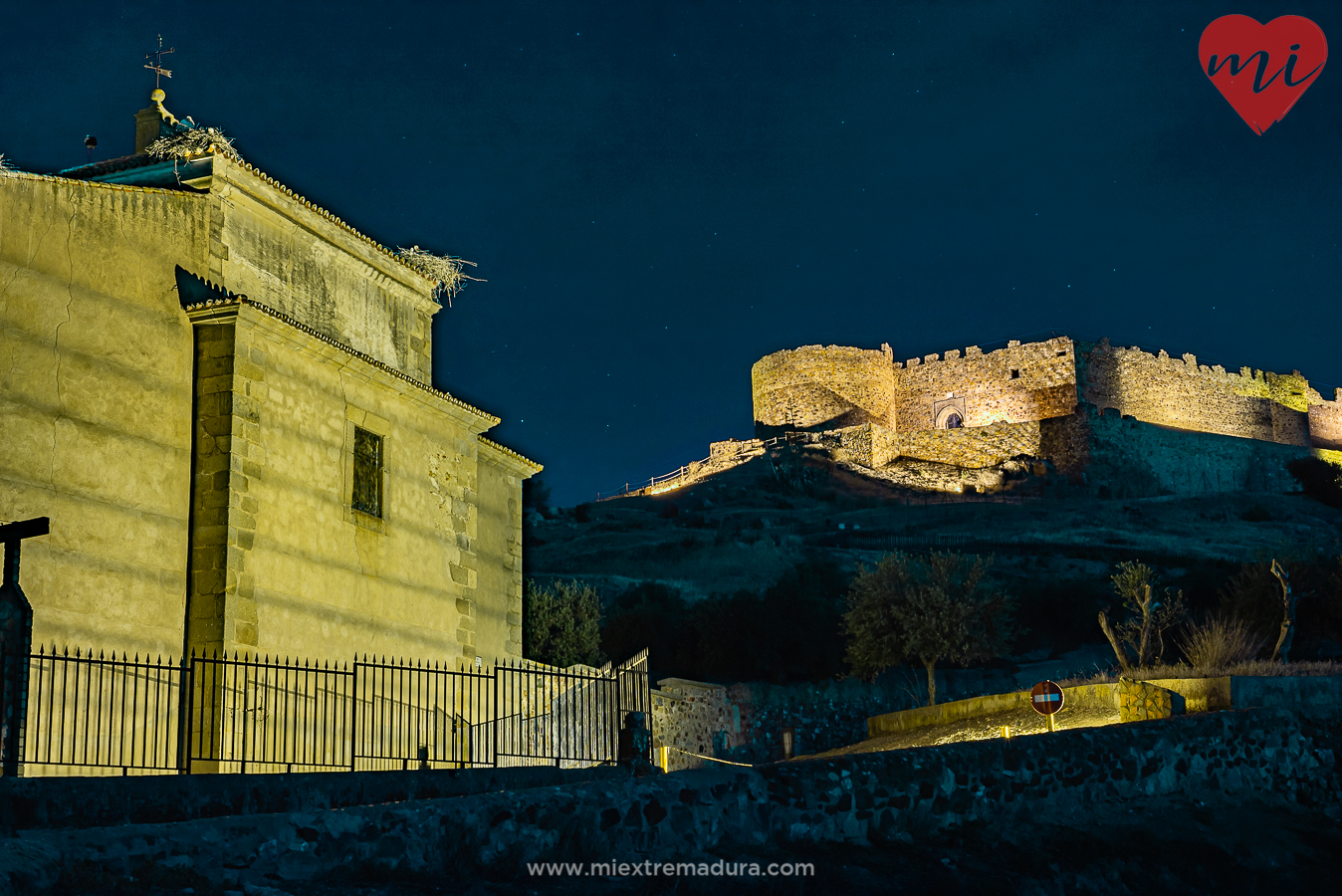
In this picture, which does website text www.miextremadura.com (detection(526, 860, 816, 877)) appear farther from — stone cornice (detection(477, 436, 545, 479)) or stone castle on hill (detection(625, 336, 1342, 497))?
stone castle on hill (detection(625, 336, 1342, 497))

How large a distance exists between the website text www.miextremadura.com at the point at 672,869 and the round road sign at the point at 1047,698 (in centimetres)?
734

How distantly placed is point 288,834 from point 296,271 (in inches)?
402

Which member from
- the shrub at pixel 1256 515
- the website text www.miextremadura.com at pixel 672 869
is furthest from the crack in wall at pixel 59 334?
the shrub at pixel 1256 515

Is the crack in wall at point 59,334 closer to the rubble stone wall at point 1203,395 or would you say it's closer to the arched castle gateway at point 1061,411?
the arched castle gateway at point 1061,411

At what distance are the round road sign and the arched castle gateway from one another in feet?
142

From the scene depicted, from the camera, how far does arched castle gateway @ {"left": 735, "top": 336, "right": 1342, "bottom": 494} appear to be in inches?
2286

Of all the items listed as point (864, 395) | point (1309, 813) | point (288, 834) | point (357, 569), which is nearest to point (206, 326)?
point (357, 569)

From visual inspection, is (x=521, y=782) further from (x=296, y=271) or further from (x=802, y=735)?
(x=802, y=735)

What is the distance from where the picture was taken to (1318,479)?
56562 millimetres

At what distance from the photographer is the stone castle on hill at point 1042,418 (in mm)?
57375

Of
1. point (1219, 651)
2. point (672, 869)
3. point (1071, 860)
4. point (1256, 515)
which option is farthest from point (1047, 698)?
point (1256, 515)

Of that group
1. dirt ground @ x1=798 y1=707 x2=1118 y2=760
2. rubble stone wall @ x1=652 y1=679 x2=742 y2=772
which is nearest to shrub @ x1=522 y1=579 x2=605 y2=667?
rubble stone wall @ x1=652 y1=679 x2=742 y2=772

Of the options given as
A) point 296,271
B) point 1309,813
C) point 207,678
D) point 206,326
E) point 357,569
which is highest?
point 296,271

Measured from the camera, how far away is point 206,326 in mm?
13320
